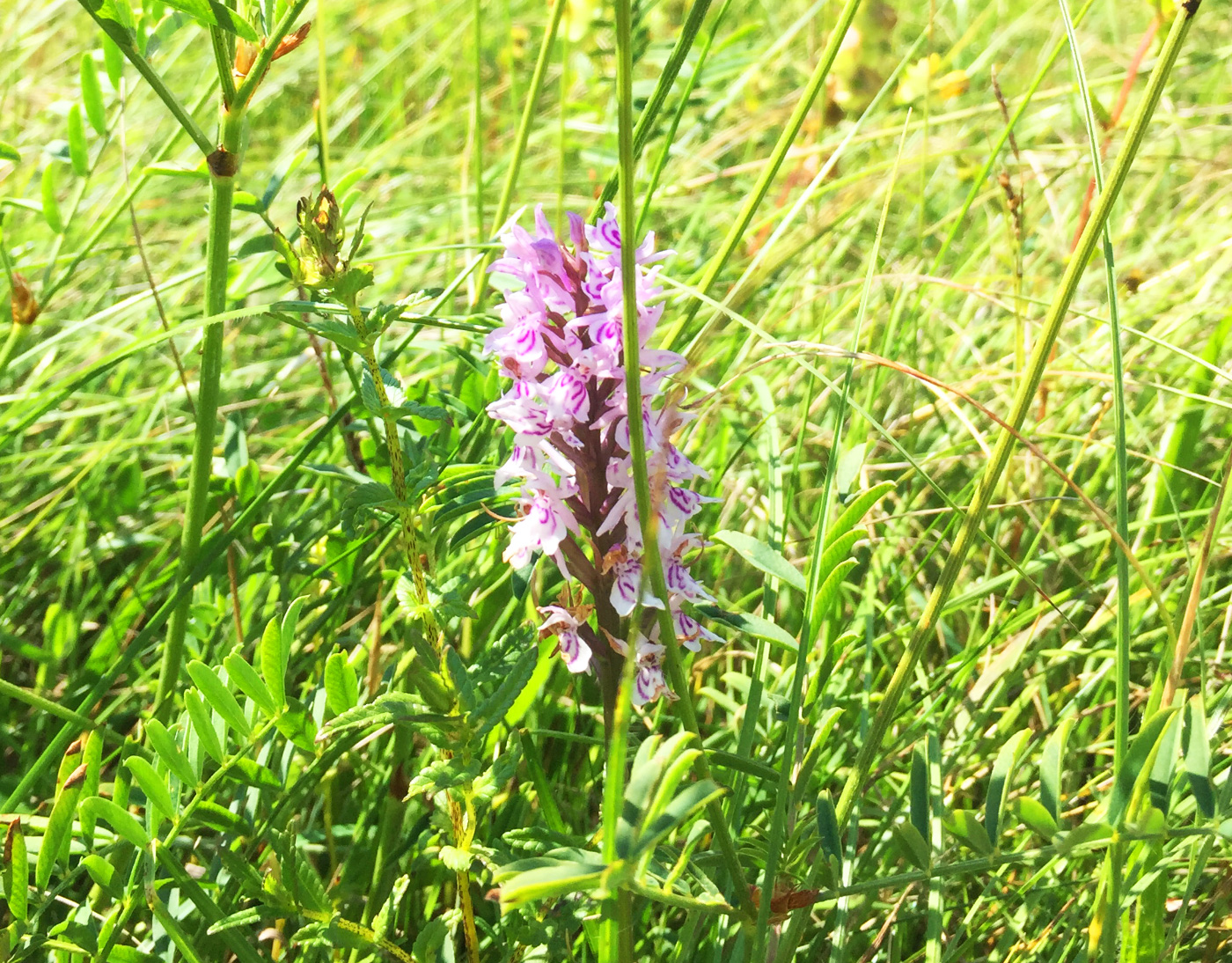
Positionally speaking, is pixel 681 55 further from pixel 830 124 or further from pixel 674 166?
pixel 830 124

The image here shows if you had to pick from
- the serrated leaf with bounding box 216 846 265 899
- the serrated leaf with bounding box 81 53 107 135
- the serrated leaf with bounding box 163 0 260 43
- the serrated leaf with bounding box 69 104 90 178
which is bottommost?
the serrated leaf with bounding box 216 846 265 899

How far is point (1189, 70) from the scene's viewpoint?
9.64ft

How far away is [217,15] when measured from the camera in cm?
87

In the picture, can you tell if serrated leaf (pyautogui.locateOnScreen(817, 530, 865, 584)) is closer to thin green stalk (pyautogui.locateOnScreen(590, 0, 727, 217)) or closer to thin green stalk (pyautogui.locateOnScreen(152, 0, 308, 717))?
thin green stalk (pyautogui.locateOnScreen(590, 0, 727, 217))

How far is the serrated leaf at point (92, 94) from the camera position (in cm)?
136

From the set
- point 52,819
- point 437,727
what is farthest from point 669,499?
point 52,819

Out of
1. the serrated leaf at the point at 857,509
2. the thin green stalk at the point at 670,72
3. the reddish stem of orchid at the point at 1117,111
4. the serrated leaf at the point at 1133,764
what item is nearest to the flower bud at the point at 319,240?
the thin green stalk at the point at 670,72

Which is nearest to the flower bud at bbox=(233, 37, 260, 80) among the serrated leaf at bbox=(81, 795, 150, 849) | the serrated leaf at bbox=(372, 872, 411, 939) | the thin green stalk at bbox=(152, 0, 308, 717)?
the thin green stalk at bbox=(152, 0, 308, 717)

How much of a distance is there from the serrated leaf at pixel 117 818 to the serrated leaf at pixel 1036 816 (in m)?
0.65

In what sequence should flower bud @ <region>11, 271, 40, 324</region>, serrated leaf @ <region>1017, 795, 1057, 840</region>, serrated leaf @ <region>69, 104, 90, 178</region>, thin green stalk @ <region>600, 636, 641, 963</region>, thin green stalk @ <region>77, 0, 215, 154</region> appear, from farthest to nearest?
serrated leaf @ <region>69, 104, 90, 178</region> → flower bud @ <region>11, 271, 40, 324</region> → thin green stalk @ <region>77, 0, 215, 154</region> → serrated leaf @ <region>1017, 795, 1057, 840</region> → thin green stalk @ <region>600, 636, 641, 963</region>

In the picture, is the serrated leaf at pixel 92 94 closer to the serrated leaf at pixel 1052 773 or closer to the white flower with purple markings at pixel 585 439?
the white flower with purple markings at pixel 585 439

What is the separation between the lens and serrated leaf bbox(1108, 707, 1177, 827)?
751 mm

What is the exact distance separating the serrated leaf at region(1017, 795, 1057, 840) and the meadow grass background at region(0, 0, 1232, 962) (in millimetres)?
170

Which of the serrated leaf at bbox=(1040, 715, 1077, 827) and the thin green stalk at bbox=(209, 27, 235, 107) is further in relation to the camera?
the thin green stalk at bbox=(209, 27, 235, 107)
